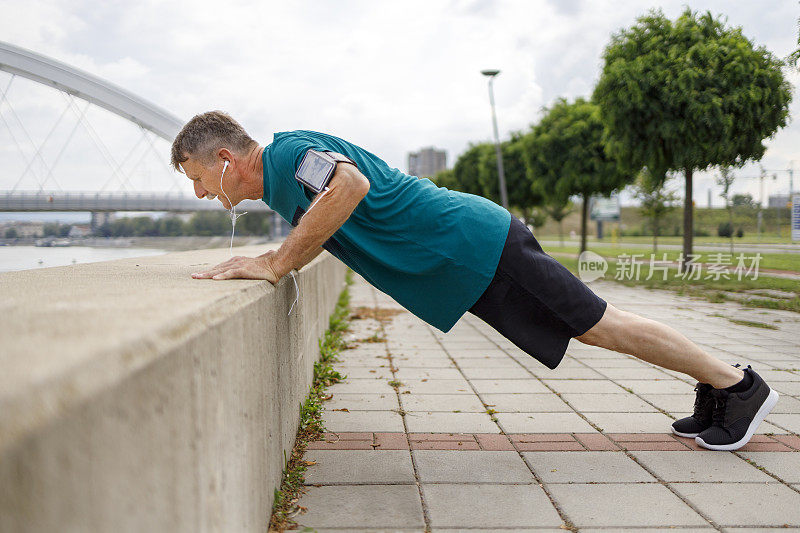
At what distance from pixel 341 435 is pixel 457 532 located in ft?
3.95

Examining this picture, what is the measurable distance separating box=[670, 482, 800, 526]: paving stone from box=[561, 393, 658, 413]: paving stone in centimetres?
118

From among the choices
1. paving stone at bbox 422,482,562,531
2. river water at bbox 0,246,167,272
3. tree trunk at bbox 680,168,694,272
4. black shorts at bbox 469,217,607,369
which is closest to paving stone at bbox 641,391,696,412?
black shorts at bbox 469,217,607,369

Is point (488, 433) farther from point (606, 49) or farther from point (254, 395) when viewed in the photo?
point (606, 49)

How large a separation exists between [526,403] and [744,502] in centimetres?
160

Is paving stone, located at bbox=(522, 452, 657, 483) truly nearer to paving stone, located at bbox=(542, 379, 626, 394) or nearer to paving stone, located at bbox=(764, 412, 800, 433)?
paving stone, located at bbox=(764, 412, 800, 433)

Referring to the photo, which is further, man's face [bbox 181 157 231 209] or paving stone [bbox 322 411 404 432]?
paving stone [bbox 322 411 404 432]

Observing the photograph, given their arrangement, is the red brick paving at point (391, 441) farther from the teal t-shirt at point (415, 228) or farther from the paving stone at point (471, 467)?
the teal t-shirt at point (415, 228)

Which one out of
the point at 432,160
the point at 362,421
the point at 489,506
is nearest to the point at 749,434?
the point at 489,506

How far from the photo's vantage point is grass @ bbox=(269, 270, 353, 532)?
7.52 feet

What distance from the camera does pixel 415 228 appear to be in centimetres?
263

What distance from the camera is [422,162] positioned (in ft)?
424

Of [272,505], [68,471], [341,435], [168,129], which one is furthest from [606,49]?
[168,129]

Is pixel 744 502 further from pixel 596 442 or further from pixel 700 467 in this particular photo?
pixel 596 442

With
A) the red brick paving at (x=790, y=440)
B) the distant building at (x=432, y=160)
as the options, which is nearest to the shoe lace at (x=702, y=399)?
the red brick paving at (x=790, y=440)
